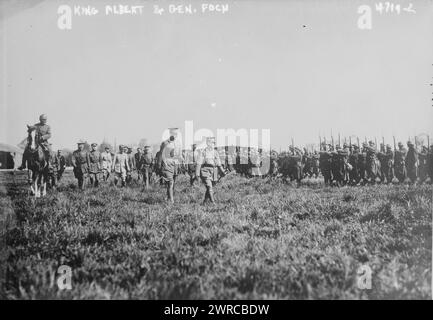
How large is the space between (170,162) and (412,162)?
550 centimetres

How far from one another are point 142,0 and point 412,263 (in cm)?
572

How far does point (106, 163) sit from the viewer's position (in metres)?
8.61

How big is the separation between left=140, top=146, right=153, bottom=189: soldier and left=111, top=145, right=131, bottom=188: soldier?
1.66 ft

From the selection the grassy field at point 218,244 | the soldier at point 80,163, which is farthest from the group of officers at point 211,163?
the grassy field at point 218,244

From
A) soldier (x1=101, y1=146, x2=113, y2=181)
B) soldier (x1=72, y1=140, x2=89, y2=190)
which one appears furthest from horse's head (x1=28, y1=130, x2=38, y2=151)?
soldier (x1=101, y1=146, x2=113, y2=181)

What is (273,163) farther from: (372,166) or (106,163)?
(372,166)

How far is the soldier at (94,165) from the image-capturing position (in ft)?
24.8

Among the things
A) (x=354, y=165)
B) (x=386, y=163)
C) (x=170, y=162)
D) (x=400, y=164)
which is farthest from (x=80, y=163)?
(x=386, y=163)

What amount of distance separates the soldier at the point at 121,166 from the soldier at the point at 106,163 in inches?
5.3

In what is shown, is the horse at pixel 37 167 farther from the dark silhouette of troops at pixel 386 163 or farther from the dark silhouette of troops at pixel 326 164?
the dark silhouette of troops at pixel 386 163

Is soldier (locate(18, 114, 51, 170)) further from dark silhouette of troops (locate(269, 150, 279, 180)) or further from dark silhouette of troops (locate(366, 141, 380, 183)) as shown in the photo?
dark silhouette of troops (locate(366, 141, 380, 183))

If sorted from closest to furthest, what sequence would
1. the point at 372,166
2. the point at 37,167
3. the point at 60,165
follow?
1. the point at 37,167
2. the point at 60,165
3. the point at 372,166

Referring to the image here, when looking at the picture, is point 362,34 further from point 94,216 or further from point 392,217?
point 94,216
